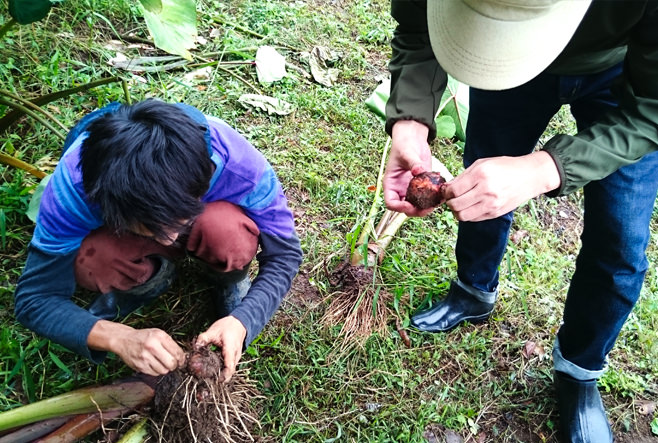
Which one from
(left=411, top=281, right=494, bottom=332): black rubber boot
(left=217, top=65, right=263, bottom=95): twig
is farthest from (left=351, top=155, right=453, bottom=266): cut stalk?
(left=217, top=65, right=263, bottom=95): twig

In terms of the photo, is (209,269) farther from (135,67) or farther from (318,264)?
(135,67)

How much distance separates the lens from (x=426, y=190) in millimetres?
1524

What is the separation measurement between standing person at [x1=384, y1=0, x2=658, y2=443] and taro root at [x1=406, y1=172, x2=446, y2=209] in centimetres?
4

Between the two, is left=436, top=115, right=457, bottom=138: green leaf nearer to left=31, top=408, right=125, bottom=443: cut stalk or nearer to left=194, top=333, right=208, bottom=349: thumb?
left=194, top=333, right=208, bottom=349: thumb

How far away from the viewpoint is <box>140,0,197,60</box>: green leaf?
2.12m

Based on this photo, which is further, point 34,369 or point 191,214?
point 34,369

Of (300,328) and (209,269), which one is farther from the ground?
(209,269)

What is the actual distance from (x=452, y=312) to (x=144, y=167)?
1346 millimetres

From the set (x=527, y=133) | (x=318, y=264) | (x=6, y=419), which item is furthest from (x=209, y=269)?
(x=527, y=133)

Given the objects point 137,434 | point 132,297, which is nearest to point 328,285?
point 132,297

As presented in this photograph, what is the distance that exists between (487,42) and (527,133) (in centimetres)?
74

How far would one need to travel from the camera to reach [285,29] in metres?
3.40

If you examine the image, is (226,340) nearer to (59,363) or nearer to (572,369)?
(59,363)

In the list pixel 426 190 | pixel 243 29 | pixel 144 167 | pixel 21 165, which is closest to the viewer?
pixel 144 167
